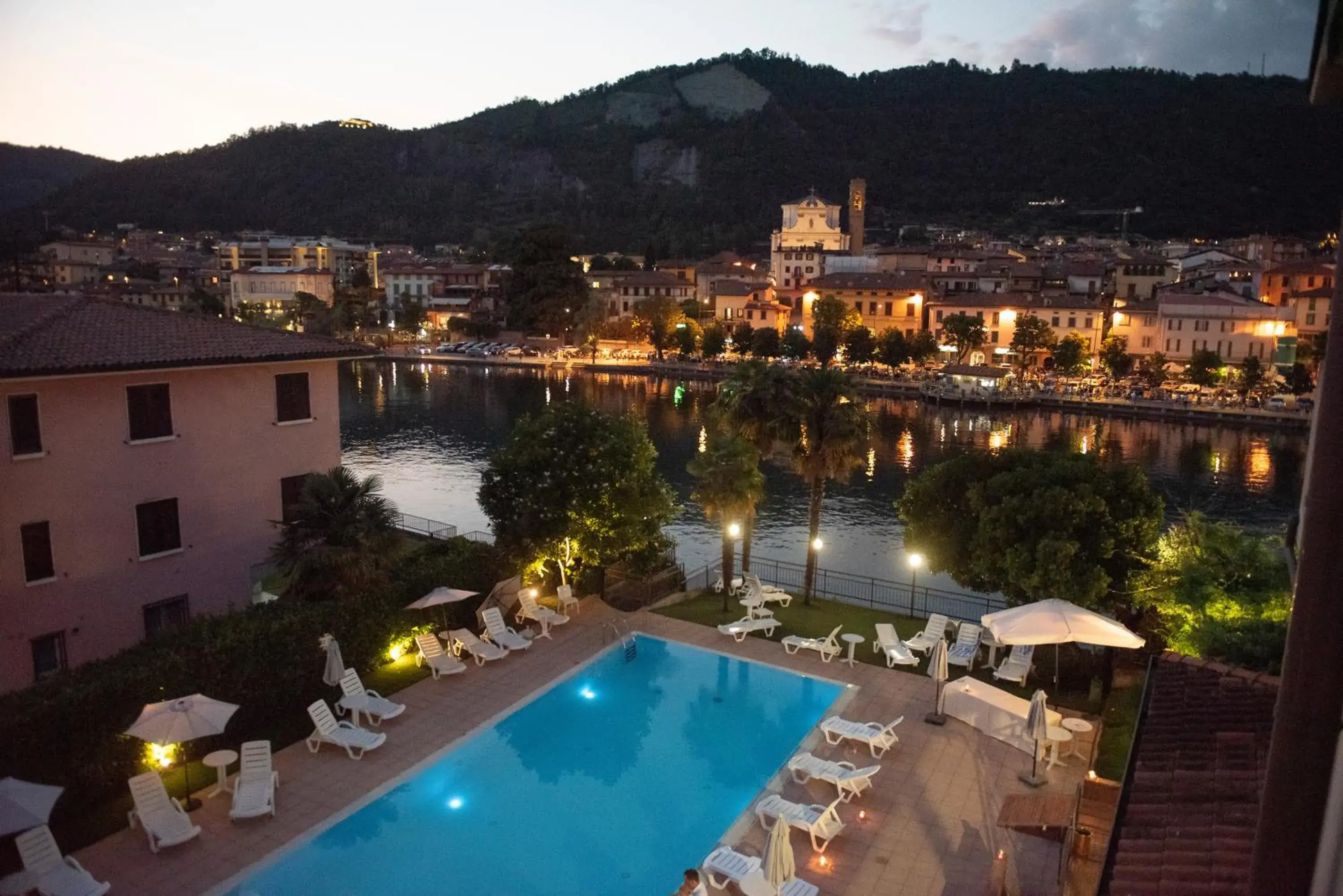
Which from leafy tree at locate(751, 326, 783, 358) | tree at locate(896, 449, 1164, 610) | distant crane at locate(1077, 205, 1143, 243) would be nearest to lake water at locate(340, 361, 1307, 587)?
leafy tree at locate(751, 326, 783, 358)

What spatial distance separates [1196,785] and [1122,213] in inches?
6399

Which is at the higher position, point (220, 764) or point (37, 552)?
point (37, 552)

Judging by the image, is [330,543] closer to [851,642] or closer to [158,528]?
[158,528]

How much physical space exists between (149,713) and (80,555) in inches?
267

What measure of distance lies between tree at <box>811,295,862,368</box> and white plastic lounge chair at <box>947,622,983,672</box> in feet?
224

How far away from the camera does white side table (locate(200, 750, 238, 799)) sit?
12797 mm

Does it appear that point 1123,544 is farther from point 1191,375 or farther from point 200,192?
point 200,192

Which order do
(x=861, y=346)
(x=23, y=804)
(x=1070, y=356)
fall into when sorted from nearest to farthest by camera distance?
1. (x=23, y=804)
2. (x=1070, y=356)
3. (x=861, y=346)

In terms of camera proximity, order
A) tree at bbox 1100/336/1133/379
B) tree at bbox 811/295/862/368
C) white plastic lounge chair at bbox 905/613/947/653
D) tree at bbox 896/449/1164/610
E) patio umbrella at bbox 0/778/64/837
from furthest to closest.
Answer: tree at bbox 811/295/862/368, tree at bbox 1100/336/1133/379, white plastic lounge chair at bbox 905/613/947/653, tree at bbox 896/449/1164/610, patio umbrella at bbox 0/778/64/837

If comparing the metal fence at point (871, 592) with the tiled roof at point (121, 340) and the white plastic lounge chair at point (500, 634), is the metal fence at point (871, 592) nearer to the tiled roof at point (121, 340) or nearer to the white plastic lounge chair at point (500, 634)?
the white plastic lounge chair at point (500, 634)

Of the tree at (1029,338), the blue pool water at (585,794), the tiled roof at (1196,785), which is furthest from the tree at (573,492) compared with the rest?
the tree at (1029,338)

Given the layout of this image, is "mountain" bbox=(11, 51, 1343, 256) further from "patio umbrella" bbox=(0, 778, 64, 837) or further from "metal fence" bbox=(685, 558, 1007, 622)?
"patio umbrella" bbox=(0, 778, 64, 837)

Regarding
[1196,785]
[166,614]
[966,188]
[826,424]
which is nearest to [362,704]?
[166,614]

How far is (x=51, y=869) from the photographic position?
10211 millimetres
